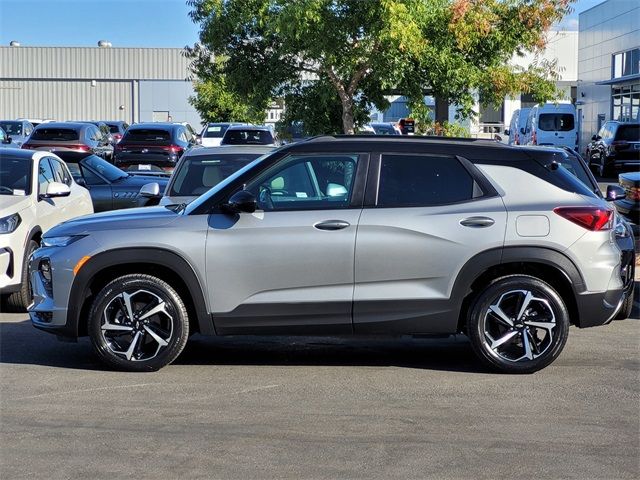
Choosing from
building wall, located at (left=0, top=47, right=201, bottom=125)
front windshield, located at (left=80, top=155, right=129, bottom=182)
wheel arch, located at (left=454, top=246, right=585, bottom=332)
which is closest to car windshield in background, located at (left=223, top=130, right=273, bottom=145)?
front windshield, located at (left=80, top=155, right=129, bottom=182)

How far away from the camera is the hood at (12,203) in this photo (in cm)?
991

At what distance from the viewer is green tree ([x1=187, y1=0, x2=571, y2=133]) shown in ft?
49.0

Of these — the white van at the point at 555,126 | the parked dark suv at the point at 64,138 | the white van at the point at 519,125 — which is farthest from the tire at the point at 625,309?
the white van at the point at 519,125

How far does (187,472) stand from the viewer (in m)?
5.23

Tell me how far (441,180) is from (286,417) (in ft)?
7.55

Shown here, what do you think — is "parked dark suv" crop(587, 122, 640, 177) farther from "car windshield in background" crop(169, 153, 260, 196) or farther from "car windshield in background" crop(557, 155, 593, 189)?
"car windshield in background" crop(169, 153, 260, 196)

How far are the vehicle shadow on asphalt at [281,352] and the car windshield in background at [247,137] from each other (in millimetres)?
17986

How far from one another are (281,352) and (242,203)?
1.60 metres

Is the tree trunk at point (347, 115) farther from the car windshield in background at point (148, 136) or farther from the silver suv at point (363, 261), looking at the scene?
the car windshield in background at point (148, 136)

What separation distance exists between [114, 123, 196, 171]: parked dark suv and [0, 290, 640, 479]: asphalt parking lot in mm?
15953

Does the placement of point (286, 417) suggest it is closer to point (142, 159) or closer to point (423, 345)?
point (423, 345)

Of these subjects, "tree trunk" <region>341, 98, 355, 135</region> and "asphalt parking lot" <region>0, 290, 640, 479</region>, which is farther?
"tree trunk" <region>341, 98, 355, 135</region>

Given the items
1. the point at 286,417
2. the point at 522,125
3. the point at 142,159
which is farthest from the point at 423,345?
the point at 522,125

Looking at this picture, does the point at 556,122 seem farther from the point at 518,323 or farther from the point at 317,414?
the point at 317,414
